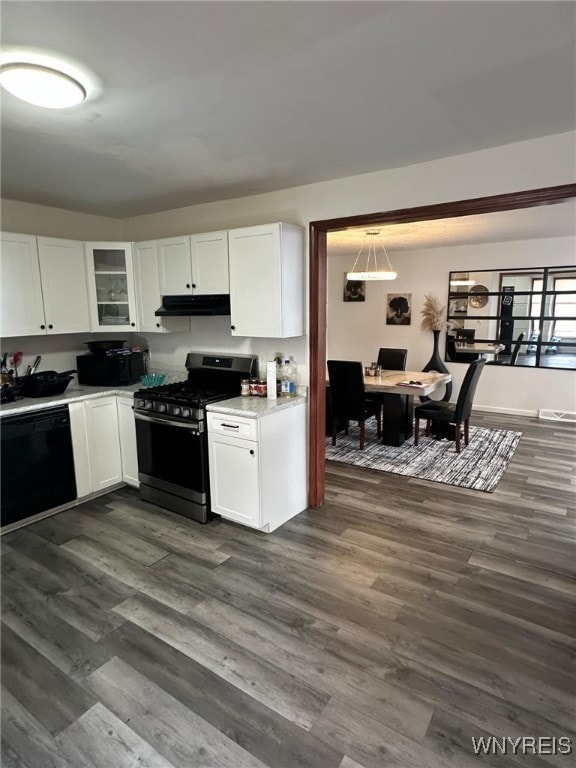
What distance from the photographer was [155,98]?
1832 mm

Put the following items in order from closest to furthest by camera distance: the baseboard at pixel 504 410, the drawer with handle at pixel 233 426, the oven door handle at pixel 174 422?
the drawer with handle at pixel 233 426 → the oven door handle at pixel 174 422 → the baseboard at pixel 504 410

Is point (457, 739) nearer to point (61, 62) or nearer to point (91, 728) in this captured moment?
point (91, 728)

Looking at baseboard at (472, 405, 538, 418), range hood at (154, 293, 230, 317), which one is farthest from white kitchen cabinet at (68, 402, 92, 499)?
baseboard at (472, 405, 538, 418)

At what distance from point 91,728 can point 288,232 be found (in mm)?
2873

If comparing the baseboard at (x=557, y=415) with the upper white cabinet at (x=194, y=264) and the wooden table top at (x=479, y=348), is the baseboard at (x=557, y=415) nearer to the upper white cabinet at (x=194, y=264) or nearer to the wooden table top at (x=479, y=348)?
the wooden table top at (x=479, y=348)

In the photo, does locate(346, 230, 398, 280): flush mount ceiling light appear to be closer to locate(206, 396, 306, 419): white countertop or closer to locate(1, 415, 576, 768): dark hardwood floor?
locate(206, 396, 306, 419): white countertop

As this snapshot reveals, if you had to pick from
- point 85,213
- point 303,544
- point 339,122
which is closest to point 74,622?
point 303,544

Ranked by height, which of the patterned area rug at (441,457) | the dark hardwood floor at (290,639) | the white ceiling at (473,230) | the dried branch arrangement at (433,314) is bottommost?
the dark hardwood floor at (290,639)

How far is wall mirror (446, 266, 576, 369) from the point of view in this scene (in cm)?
608

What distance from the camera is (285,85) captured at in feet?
5.70

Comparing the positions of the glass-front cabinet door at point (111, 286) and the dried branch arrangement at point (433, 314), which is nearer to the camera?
the glass-front cabinet door at point (111, 286)

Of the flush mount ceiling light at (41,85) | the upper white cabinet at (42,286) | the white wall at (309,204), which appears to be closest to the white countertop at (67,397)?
the upper white cabinet at (42,286)

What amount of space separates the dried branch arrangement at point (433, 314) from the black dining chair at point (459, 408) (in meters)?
2.09

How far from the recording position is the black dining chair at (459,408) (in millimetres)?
4688
